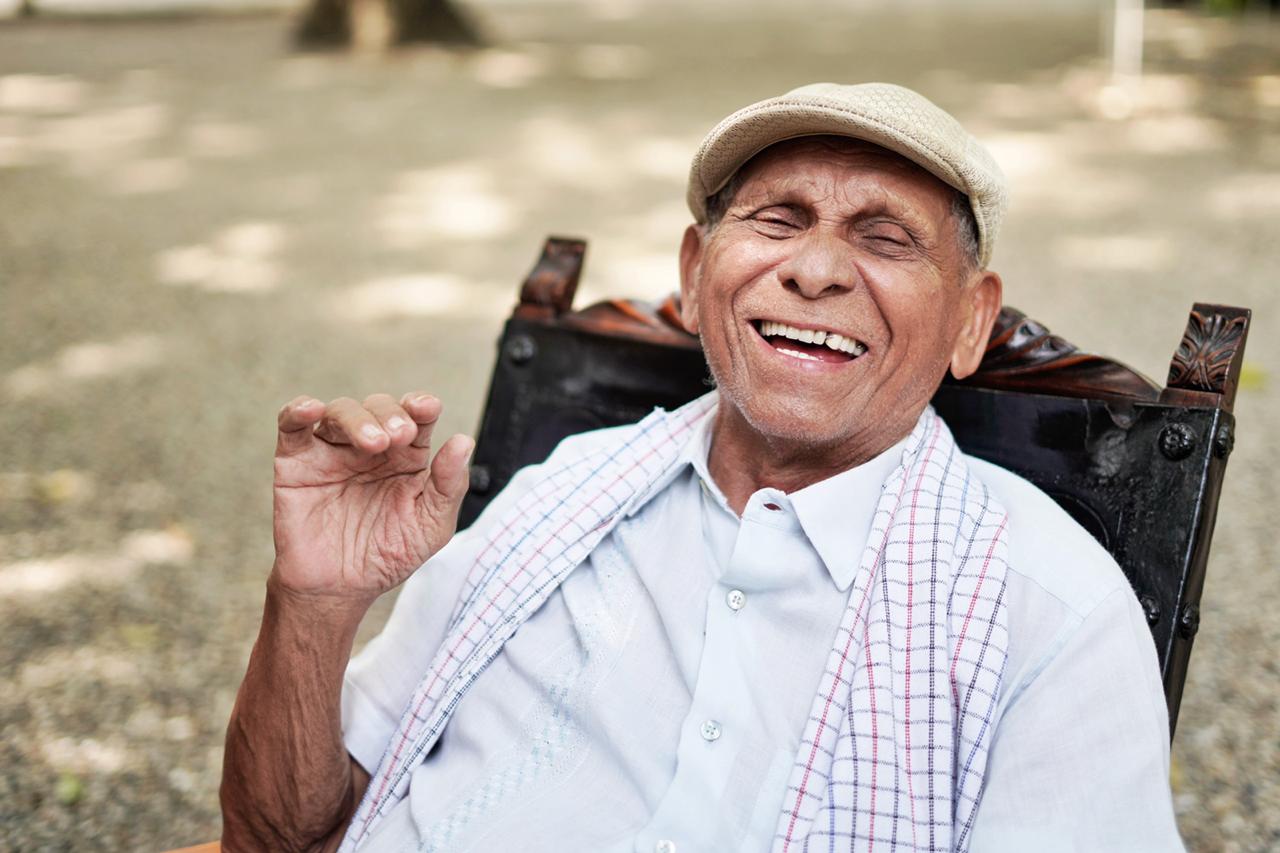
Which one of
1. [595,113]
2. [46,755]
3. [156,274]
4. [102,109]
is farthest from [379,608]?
[102,109]

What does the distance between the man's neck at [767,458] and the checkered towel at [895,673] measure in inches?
3.6

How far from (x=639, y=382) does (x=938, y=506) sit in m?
0.90

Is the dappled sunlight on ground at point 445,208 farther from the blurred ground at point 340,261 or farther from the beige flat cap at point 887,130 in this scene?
the beige flat cap at point 887,130

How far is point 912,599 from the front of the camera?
1823 mm

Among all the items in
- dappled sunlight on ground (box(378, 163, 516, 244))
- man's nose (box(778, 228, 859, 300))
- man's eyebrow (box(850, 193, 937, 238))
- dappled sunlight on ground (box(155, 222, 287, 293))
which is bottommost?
dappled sunlight on ground (box(155, 222, 287, 293))

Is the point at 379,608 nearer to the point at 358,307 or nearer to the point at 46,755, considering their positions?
the point at 46,755

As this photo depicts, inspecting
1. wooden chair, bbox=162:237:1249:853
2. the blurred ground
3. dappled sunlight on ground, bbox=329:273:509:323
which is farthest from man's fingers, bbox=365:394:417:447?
dappled sunlight on ground, bbox=329:273:509:323

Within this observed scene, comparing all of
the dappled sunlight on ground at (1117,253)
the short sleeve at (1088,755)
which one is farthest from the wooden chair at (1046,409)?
the dappled sunlight on ground at (1117,253)

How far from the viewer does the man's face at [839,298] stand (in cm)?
198

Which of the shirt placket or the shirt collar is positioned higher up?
the shirt collar

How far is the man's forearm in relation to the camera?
77.4 inches

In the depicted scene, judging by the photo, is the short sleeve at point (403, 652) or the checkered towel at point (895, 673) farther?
the short sleeve at point (403, 652)

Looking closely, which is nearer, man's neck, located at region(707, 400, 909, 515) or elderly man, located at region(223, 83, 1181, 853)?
elderly man, located at region(223, 83, 1181, 853)

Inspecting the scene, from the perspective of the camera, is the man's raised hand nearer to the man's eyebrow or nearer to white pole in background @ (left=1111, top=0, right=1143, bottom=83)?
the man's eyebrow
